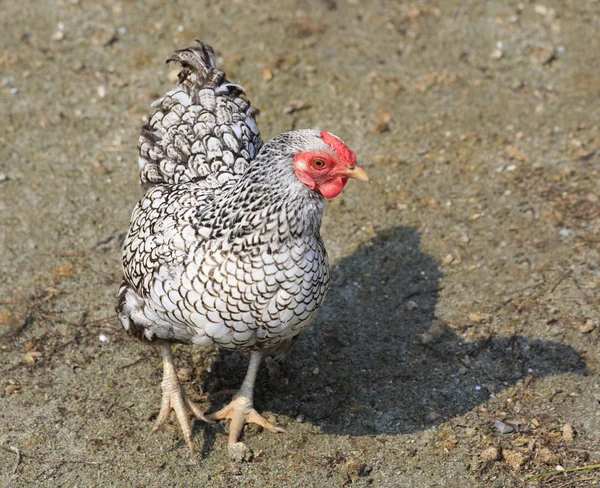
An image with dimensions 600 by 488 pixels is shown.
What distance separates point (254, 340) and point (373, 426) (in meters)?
1.08

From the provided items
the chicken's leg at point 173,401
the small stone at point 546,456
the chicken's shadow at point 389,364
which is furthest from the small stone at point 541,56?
the chicken's leg at point 173,401

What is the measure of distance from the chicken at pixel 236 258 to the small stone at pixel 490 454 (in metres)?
1.25

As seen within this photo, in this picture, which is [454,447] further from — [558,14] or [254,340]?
[558,14]

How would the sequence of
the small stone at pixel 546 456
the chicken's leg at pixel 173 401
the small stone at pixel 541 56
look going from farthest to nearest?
the small stone at pixel 541 56, the chicken's leg at pixel 173 401, the small stone at pixel 546 456

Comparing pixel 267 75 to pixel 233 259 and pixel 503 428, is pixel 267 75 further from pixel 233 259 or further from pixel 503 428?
pixel 503 428

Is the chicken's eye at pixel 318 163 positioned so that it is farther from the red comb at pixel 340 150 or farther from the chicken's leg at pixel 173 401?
the chicken's leg at pixel 173 401

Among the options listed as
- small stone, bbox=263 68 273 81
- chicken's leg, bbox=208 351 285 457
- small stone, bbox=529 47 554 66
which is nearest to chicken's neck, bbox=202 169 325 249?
chicken's leg, bbox=208 351 285 457

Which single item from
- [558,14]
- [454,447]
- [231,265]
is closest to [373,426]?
[454,447]

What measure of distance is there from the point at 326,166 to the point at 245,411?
167 centimetres

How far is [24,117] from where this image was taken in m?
6.45

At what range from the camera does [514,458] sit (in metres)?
3.91

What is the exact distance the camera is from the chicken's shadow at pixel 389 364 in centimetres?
432

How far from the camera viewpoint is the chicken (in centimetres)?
336

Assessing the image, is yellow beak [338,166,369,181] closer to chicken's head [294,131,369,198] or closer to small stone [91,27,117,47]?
chicken's head [294,131,369,198]
